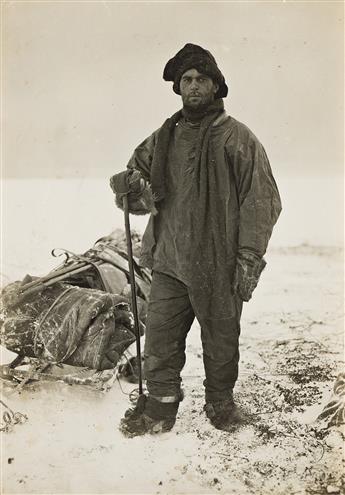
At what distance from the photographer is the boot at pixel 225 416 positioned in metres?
3.24

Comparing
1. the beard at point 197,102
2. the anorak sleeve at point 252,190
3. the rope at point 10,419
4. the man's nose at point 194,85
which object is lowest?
the rope at point 10,419

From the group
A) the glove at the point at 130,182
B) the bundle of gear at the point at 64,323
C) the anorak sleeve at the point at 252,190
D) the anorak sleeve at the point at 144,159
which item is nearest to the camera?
the anorak sleeve at the point at 252,190

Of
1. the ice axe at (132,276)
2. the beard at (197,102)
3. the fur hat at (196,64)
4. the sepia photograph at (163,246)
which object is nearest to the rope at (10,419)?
the sepia photograph at (163,246)

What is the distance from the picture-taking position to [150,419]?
10.6 feet

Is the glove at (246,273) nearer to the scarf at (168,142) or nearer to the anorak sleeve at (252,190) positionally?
the anorak sleeve at (252,190)

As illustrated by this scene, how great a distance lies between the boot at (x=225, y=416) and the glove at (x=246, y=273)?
0.65m

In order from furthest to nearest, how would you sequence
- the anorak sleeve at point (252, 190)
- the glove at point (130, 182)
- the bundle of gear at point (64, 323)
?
1. the bundle of gear at point (64, 323)
2. the glove at point (130, 182)
3. the anorak sleeve at point (252, 190)

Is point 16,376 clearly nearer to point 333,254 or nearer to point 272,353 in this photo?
point 272,353

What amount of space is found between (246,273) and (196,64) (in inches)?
41.2

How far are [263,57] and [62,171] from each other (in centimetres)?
148

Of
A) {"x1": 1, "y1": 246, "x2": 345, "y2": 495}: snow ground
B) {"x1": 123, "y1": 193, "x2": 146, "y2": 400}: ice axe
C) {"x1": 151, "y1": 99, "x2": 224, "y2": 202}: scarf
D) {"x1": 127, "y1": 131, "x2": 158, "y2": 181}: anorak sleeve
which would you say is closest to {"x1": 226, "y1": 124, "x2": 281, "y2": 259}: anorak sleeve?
{"x1": 151, "y1": 99, "x2": 224, "y2": 202}: scarf

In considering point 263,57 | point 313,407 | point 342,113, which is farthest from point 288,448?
point 263,57

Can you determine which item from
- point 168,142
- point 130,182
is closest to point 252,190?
point 168,142

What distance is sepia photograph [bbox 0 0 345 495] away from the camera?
2.99m
